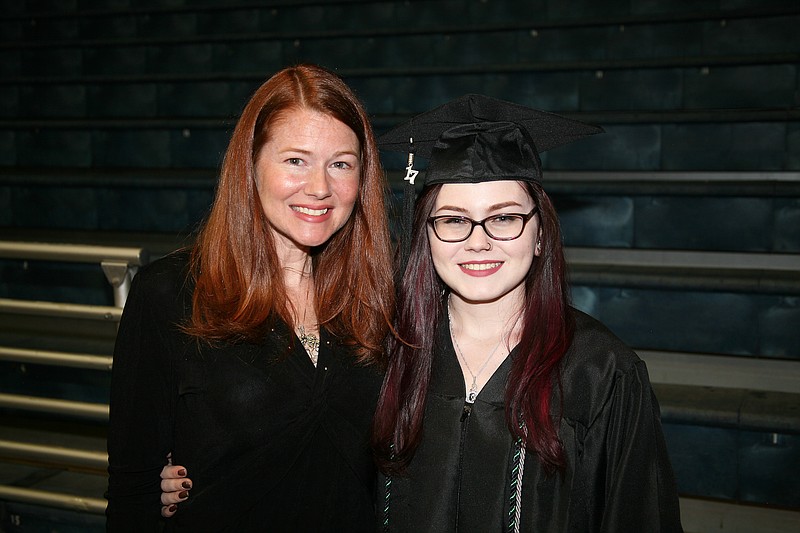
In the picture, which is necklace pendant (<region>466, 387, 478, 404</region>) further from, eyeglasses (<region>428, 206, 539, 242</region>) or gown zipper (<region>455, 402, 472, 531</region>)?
eyeglasses (<region>428, 206, 539, 242</region>)

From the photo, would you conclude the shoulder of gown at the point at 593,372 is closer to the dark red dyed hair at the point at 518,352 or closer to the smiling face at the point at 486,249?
the dark red dyed hair at the point at 518,352

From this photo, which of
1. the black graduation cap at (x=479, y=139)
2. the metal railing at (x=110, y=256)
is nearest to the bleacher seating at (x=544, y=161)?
the metal railing at (x=110, y=256)

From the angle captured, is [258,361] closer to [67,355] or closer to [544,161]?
[67,355]

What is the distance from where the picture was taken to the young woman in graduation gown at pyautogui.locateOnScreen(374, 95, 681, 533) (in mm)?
1415

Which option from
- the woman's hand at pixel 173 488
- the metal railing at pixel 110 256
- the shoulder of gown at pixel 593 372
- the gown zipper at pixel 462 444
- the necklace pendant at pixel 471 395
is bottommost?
the woman's hand at pixel 173 488

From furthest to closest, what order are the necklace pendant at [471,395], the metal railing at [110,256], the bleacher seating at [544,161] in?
the bleacher seating at [544,161], the metal railing at [110,256], the necklace pendant at [471,395]

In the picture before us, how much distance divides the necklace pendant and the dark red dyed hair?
7 cm

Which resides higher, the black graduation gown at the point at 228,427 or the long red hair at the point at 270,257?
the long red hair at the point at 270,257

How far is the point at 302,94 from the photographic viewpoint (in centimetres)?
156

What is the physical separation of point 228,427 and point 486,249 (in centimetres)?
59

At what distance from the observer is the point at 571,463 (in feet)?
4.67

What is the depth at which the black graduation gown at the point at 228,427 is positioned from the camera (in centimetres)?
153

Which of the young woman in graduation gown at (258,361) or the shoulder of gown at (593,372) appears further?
the young woman in graduation gown at (258,361)

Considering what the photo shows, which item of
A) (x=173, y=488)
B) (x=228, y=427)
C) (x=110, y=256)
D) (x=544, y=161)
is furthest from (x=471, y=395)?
(x=544, y=161)
